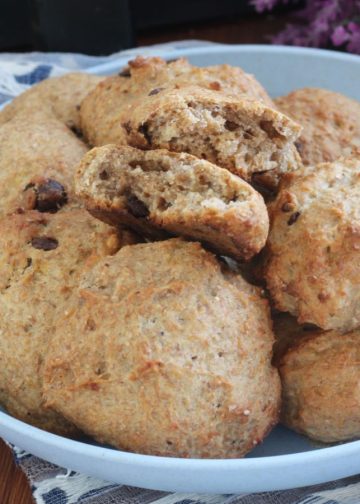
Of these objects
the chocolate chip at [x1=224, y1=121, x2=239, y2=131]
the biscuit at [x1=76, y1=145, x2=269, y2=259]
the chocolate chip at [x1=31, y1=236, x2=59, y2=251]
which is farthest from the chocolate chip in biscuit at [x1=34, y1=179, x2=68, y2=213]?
the chocolate chip at [x1=224, y1=121, x2=239, y2=131]

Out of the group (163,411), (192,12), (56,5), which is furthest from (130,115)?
(192,12)

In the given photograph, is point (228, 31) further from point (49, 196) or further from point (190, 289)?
point (190, 289)

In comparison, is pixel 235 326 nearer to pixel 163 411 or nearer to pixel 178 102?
pixel 163 411

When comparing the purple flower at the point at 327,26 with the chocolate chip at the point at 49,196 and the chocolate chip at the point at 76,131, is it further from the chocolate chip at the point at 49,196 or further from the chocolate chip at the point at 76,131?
the chocolate chip at the point at 49,196

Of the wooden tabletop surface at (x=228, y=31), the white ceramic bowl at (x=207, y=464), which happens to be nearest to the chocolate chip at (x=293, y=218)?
the white ceramic bowl at (x=207, y=464)

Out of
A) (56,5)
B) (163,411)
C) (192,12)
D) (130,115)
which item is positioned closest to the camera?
(163,411)

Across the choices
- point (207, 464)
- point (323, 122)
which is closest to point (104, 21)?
point (323, 122)
